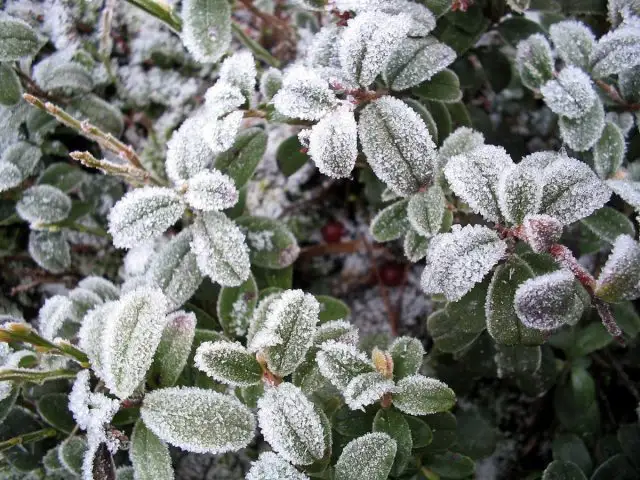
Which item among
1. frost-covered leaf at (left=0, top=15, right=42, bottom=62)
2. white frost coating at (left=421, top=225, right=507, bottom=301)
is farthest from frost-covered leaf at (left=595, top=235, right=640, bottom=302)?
frost-covered leaf at (left=0, top=15, right=42, bottom=62)

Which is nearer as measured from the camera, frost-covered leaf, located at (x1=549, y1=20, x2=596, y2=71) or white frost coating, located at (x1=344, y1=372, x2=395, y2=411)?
white frost coating, located at (x1=344, y1=372, x2=395, y2=411)

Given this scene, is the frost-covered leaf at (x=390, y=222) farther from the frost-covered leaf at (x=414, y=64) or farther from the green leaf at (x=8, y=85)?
the green leaf at (x=8, y=85)

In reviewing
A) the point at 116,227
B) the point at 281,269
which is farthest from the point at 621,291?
the point at 116,227

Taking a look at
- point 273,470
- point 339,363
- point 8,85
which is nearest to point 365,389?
point 339,363

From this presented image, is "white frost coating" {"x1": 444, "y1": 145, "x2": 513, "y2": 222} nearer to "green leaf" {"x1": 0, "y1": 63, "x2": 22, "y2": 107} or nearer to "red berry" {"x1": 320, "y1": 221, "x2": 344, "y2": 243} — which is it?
"red berry" {"x1": 320, "y1": 221, "x2": 344, "y2": 243}

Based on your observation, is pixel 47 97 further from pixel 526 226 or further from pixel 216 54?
pixel 526 226

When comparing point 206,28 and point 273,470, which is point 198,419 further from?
point 206,28
